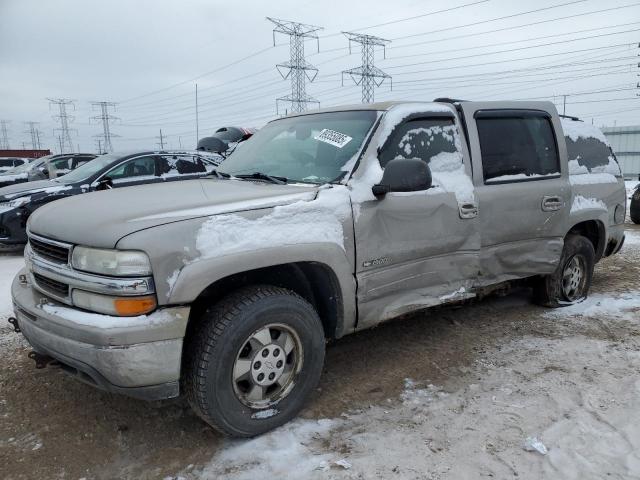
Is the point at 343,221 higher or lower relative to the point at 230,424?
higher

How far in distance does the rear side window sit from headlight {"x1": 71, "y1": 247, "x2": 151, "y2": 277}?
2649mm

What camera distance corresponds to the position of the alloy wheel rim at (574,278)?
16.0 feet

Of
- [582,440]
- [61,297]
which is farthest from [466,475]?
[61,297]

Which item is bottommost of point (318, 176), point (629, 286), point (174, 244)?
point (629, 286)

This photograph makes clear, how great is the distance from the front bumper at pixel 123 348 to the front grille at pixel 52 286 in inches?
4.0

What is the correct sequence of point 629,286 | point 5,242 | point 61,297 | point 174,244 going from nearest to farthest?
point 174,244 < point 61,297 < point 629,286 < point 5,242

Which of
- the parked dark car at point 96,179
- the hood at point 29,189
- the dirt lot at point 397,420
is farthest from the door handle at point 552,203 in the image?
the hood at point 29,189

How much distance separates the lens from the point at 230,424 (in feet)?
8.57

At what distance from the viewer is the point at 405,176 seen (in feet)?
9.78

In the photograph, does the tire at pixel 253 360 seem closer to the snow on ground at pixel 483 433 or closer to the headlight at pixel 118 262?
the snow on ground at pixel 483 433

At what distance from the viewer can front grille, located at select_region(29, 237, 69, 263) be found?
2.57 metres

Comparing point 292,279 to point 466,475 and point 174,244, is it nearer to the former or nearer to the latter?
point 174,244

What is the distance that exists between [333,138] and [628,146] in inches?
1500

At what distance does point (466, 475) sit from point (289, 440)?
92 cm
